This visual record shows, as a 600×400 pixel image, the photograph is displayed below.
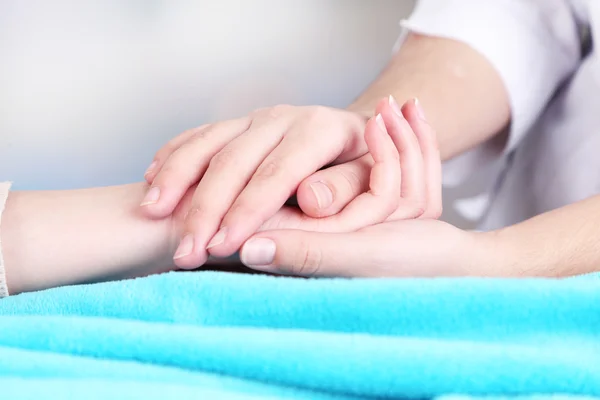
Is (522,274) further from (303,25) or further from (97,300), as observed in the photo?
(303,25)

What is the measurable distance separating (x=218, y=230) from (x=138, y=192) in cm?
14

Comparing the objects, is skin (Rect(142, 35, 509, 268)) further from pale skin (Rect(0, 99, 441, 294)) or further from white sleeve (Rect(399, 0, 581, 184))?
white sleeve (Rect(399, 0, 581, 184))

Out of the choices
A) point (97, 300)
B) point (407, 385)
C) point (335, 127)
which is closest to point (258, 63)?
point (335, 127)

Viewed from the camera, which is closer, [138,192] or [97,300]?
[97,300]

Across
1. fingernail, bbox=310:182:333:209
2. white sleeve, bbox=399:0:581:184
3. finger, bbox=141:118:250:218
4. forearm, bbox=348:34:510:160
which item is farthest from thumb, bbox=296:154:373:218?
white sleeve, bbox=399:0:581:184

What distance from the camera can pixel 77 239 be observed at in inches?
23.6

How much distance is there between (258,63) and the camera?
116 centimetres

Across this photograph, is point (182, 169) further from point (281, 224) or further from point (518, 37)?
point (518, 37)

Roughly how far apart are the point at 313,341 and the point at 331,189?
0.23 meters

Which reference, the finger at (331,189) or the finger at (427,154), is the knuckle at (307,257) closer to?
the finger at (331,189)

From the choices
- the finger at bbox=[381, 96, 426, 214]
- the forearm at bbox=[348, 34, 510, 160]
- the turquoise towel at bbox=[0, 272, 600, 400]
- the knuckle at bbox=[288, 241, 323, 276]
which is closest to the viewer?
the turquoise towel at bbox=[0, 272, 600, 400]

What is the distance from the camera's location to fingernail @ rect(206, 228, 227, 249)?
523 mm

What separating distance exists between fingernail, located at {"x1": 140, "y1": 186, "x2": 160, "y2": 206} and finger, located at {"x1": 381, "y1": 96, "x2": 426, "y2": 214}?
243 mm

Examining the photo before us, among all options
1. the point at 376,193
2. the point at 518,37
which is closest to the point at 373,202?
the point at 376,193
